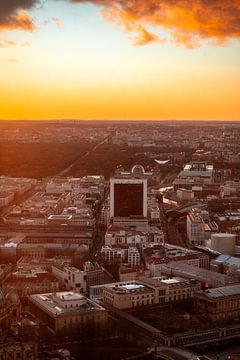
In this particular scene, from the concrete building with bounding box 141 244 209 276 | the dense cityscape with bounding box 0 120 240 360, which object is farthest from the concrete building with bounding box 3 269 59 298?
the concrete building with bounding box 141 244 209 276

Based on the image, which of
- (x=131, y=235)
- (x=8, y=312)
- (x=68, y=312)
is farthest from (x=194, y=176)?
(x=8, y=312)

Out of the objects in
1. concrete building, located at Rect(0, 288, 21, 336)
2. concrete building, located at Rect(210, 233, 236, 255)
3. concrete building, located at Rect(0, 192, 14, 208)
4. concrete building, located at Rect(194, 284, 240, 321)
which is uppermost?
concrete building, located at Rect(0, 288, 21, 336)

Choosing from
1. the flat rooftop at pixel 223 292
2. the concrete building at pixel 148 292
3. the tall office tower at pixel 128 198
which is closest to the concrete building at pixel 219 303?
the flat rooftop at pixel 223 292

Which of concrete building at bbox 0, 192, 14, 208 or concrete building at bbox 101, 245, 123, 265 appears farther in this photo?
concrete building at bbox 0, 192, 14, 208

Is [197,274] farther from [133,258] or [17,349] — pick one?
[17,349]

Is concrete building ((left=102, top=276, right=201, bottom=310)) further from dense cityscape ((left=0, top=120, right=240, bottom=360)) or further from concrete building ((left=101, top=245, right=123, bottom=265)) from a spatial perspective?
concrete building ((left=101, top=245, right=123, bottom=265))

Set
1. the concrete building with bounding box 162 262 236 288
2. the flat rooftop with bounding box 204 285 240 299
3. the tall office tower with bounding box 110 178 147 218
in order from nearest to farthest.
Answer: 1. the flat rooftop with bounding box 204 285 240 299
2. the concrete building with bounding box 162 262 236 288
3. the tall office tower with bounding box 110 178 147 218

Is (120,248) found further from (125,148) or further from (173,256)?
(125,148)

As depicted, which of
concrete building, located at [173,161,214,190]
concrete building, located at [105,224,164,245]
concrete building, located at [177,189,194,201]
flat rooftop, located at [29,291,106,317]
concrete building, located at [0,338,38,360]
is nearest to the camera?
concrete building, located at [0,338,38,360]
